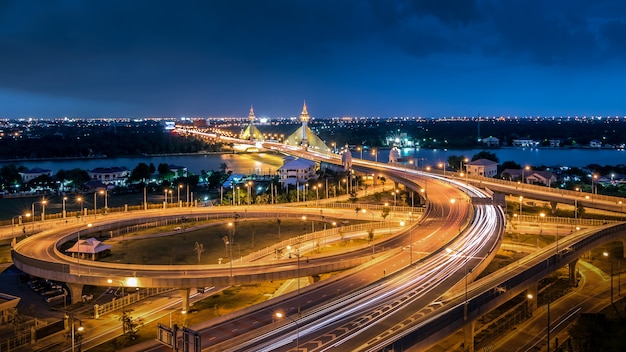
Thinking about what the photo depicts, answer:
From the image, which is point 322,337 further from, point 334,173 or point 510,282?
point 334,173

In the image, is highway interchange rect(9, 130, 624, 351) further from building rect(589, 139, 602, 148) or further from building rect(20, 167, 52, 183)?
building rect(589, 139, 602, 148)

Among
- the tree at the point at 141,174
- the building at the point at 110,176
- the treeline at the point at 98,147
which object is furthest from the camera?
the treeline at the point at 98,147

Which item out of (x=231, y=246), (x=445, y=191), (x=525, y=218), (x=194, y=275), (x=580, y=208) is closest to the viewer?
(x=194, y=275)

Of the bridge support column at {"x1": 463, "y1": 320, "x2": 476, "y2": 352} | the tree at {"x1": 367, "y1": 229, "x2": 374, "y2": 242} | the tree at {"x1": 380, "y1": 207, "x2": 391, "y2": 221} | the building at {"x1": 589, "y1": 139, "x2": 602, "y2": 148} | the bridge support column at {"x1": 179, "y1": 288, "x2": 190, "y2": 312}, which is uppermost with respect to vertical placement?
the building at {"x1": 589, "y1": 139, "x2": 602, "y2": 148}

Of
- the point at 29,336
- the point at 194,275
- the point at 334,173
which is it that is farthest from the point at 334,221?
the point at 334,173

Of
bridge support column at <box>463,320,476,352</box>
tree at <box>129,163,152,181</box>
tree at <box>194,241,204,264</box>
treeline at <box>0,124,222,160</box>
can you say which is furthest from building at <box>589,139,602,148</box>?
bridge support column at <box>463,320,476,352</box>

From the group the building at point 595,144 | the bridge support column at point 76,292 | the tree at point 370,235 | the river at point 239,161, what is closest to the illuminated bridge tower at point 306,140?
the river at point 239,161

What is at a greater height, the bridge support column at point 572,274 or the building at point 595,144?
the building at point 595,144

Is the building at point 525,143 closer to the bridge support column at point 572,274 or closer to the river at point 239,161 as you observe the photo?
the river at point 239,161

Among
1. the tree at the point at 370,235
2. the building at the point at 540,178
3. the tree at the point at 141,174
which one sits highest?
the tree at the point at 141,174
